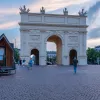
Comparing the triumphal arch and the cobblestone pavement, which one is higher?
the triumphal arch

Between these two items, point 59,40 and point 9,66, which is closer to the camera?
point 9,66

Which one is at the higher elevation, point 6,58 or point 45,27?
point 45,27

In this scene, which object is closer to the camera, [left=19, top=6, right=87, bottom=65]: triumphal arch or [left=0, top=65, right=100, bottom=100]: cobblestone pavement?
[left=0, top=65, right=100, bottom=100]: cobblestone pavement

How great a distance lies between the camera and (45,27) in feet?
216

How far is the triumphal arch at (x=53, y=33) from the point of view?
64.6 meters

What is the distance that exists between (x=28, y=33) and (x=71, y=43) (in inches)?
428

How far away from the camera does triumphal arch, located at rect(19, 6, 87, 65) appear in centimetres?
6462

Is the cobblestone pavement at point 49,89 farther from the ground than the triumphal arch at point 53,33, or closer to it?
closer to it

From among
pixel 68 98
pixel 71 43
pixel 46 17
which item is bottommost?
pixel 68 98

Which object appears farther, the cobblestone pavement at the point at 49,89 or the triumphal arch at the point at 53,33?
the triumphal arch at the point at 53,33

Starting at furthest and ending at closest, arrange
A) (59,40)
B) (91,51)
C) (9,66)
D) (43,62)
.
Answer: (91,51) → (59,40) → (43,62) → (9,66)

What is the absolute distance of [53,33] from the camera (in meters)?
66.4

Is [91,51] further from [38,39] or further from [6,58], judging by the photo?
[6,58]

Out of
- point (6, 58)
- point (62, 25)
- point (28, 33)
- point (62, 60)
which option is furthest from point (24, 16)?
point (6, 58)
